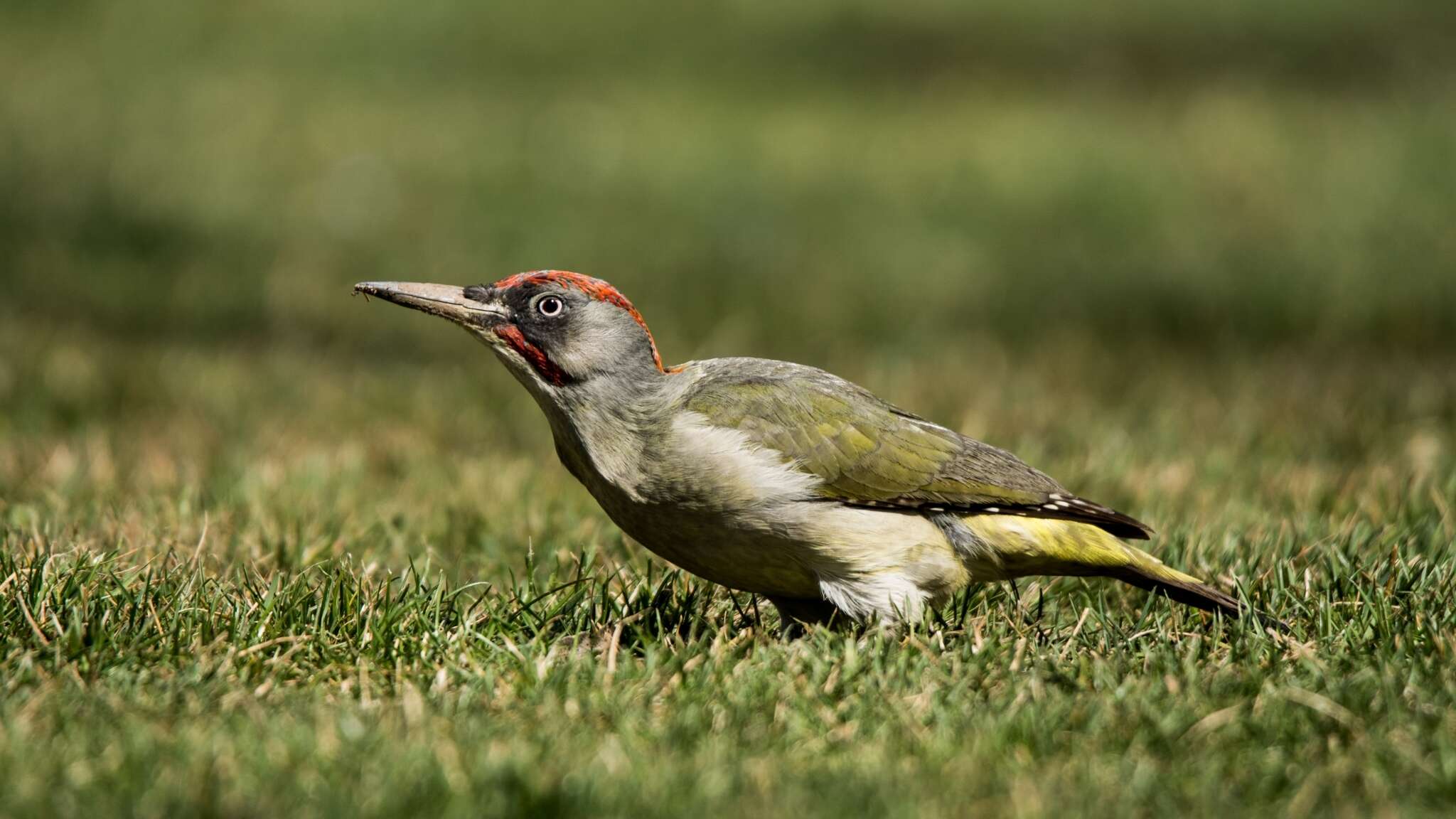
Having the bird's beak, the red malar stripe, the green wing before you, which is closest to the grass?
the green wing

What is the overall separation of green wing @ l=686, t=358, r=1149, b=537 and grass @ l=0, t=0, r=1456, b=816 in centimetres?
32

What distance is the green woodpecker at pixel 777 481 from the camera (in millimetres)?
3943

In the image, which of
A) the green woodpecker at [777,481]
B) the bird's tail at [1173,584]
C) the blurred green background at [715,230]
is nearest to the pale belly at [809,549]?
the green woodpecker at [777,481]

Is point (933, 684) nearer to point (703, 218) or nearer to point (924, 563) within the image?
point (924, 563)

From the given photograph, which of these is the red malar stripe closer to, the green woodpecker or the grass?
the green woodpecker

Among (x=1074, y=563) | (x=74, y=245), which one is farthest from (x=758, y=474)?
(x=74, y=245)

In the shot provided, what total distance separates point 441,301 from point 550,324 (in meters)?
0.30

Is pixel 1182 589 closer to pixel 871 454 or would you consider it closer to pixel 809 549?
pixel 871 454

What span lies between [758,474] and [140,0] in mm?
15303

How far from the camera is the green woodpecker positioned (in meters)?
3.94

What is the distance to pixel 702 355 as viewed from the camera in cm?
833

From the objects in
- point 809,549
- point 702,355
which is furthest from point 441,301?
point 702,355

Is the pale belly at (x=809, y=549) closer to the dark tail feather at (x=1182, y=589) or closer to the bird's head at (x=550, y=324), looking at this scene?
the bird's head at (x=550, y=324)

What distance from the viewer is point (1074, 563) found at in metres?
4.10
